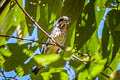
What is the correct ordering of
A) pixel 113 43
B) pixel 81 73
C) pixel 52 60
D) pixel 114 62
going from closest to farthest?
pixel 52 60, pixel 81 73, pixel 113 43, pixel 114 62

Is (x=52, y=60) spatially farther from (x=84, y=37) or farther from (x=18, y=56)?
(x=84, y=37)

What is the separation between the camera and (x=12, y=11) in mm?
2021

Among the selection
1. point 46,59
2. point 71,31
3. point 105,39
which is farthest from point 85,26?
point 46,59

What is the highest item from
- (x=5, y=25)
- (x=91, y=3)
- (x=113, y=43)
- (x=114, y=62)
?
(x=91, y=3)

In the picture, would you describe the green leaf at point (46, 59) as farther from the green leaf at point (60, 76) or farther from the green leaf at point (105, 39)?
the green leaf at point (105, 39)

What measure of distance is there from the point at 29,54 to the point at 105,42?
472mm

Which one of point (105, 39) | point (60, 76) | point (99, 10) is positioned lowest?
point (60, 76)

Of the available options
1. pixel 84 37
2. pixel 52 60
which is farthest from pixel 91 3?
pixel 52 60

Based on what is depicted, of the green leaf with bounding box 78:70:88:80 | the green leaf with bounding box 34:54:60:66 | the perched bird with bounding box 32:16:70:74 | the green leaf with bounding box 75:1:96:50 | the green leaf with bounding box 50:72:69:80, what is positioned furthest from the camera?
the perched bird with bounding box 32:16:70:74

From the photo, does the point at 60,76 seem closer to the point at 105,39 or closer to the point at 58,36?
the point at 105,39

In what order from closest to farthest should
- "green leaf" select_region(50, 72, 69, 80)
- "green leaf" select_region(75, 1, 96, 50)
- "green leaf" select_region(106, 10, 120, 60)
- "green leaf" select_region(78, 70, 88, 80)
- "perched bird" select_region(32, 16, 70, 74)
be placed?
"green leaf" select_region(78, 70, 88, 80)
"green leaf" select_region(50, 72, 69, 80)
"green leaf" select_region(106, 10, 120, 60)
"green leaf" select_region(75, 1, 96, 50)
"perched bird" select_region(32, 16, 70, 74)

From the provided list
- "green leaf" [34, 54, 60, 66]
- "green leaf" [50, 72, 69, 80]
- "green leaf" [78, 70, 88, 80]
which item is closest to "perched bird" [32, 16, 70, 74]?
"green leaf" [50, 72, 69, 80]

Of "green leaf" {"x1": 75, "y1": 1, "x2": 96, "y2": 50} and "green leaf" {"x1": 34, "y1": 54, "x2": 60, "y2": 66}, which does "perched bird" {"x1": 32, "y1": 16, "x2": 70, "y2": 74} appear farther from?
"green leaf" {"x1": 34, "y1": 54, "x2": 60, "y2": 66}

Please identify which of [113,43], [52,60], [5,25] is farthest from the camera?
[5,25]
